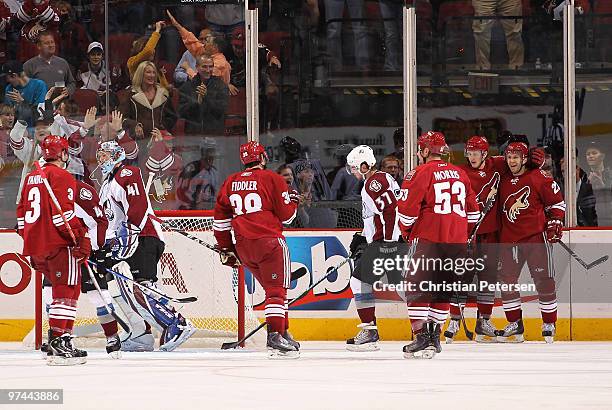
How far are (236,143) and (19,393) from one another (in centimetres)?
398

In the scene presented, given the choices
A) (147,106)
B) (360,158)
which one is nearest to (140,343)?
(360,158)

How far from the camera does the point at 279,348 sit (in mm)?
8203

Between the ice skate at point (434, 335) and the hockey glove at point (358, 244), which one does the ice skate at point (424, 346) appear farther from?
the hockey glove at point (358, 244)

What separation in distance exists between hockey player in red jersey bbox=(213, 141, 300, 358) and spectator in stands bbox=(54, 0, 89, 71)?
98.5 inches

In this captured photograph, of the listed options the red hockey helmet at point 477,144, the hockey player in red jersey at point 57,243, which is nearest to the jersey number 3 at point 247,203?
the hockey player in red jersey at point 57,243

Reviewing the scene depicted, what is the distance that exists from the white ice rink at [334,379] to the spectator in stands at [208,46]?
2.29m

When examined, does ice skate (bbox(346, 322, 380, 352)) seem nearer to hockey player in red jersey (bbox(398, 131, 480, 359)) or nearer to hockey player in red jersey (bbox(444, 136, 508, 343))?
hockey player in red jersey (bbox(444, 136, 508, 343))

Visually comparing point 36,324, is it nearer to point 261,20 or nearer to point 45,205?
Result: point 45,205

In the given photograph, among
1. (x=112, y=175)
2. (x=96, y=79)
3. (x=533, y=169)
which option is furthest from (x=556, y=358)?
(x=96, y=79)

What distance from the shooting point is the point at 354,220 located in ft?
32.6

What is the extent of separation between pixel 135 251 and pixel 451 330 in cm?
219

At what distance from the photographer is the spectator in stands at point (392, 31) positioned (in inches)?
399

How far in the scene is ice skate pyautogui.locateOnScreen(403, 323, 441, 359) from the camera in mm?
8109

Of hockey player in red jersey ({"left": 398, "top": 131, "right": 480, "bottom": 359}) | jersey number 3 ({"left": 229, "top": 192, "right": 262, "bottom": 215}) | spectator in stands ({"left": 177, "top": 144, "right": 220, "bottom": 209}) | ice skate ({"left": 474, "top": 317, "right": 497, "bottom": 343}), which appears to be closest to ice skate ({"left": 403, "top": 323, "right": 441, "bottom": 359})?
hockey player in red jersey ({"left": 398, "top": 131, "right": 480, "bottom": 359})
